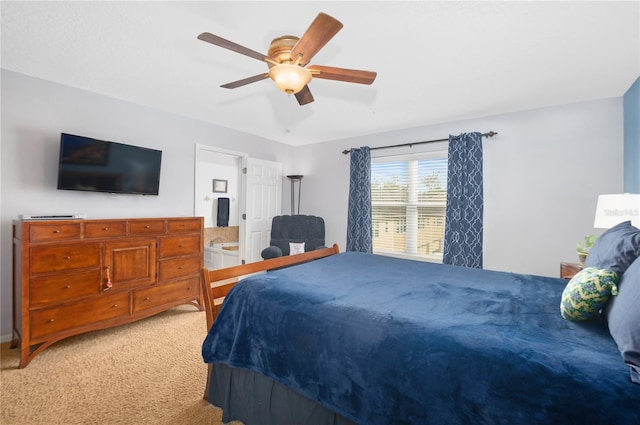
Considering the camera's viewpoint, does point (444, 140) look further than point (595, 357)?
Yes

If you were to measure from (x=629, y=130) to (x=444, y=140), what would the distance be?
5.46 feet

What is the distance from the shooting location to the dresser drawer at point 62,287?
2.20m

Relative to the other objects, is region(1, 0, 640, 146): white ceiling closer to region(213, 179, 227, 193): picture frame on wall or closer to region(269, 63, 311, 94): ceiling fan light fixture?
region(269, 63, 311, 94): ceiling fan light fixture

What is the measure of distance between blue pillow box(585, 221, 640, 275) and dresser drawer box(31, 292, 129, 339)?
11.7ft

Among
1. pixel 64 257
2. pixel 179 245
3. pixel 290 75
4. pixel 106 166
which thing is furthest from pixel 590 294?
pixel 106 166

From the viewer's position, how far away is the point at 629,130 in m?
2.63

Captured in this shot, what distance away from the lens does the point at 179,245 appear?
3.13 m

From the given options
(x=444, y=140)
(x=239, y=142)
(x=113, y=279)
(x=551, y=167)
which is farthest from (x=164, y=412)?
(x=551, y=167)

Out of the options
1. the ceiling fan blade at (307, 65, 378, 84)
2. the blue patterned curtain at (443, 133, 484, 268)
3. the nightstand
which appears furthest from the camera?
the blue patterned curtain at (443, 133, 484, 268)

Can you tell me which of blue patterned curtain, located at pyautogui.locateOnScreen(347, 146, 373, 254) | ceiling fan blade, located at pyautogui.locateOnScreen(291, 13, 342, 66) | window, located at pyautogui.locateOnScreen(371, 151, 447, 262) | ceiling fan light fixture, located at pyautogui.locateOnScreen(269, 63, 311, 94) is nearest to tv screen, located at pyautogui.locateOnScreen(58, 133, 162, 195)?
ceiling fan light fixture, located at pyautogui.locateOnScreen(269, 63, 311, 94)

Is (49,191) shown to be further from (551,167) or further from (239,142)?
(551,167)

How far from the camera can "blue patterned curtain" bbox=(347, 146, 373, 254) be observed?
4.17 metres

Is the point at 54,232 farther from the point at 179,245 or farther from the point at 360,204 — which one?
the point at 360,204

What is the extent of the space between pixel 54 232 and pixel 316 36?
8.42 ft
